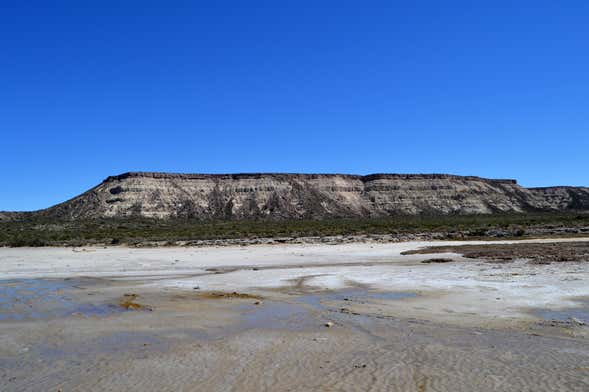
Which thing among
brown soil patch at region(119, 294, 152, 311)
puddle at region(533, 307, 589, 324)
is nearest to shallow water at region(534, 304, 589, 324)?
puddle at region(533, 307, 589, 324)

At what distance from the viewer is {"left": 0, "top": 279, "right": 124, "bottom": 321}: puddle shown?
12.7 m

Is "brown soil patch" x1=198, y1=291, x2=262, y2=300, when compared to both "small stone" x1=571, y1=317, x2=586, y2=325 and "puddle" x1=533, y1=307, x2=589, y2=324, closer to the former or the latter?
"puddle" x1=533, y1=307, x2=589, y2=324

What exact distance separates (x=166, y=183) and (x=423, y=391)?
116 m

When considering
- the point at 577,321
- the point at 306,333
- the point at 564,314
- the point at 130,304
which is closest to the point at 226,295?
the point at 130,304

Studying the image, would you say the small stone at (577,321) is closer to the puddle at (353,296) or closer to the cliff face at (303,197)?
the puddle at (353,296)

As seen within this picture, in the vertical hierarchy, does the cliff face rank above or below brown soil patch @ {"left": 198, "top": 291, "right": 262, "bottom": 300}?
above

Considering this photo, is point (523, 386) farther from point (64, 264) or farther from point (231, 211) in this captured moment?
point (231, 211)

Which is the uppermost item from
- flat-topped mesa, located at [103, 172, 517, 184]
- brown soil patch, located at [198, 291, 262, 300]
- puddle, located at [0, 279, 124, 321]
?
flat-topped mesa, located at [103, 172, 517, 184]

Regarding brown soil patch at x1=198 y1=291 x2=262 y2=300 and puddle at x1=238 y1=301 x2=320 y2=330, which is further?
brown soil patch at x1=198 y1=291 x2=262 y2=300

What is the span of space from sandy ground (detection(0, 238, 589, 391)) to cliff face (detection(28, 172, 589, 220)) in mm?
89559

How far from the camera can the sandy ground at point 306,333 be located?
273 inches

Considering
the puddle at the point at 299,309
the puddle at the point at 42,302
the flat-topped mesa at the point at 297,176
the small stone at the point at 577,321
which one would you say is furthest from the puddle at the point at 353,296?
the flat-topped mesa at the point at 297,176

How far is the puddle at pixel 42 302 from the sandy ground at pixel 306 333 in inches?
2.0

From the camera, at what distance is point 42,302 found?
1474cm
